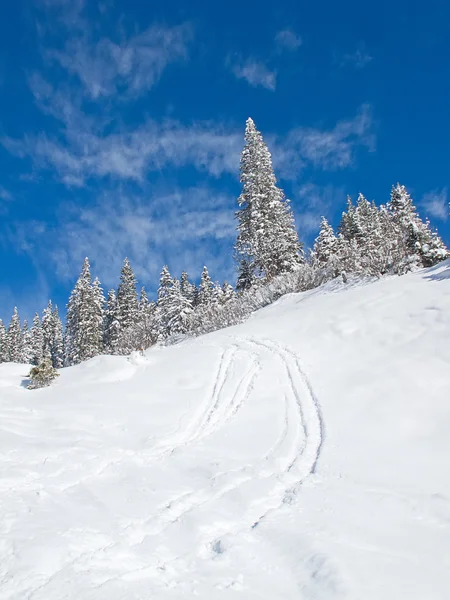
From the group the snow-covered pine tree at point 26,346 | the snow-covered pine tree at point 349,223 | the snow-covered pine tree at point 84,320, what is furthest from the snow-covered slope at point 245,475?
the snow-covered pine tree at point 26,346

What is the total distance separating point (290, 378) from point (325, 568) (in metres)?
5.92

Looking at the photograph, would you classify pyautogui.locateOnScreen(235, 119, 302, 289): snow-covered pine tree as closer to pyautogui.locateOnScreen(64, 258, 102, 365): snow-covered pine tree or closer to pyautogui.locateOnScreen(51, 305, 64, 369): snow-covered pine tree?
pyautogui.locateOnScreen(64, 258, 102, 365): snow-covered pine tree

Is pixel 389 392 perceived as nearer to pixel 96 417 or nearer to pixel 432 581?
pixel 432 581

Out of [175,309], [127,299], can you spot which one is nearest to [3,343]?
[127,299]

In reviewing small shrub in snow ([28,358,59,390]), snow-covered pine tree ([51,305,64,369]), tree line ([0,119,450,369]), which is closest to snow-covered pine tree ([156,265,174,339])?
tree line ([0,119,450,369])

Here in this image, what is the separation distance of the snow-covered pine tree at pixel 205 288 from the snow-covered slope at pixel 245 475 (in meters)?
32.3

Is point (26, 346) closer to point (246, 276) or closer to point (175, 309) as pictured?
point (175, 309)

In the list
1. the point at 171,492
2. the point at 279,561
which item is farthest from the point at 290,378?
the point at 279,561

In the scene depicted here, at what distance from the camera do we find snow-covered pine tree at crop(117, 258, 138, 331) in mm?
41444

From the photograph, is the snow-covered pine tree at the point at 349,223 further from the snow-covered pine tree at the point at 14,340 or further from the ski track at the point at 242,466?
the snow-covered pine tree at the point at 14,340

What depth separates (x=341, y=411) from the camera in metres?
6.86

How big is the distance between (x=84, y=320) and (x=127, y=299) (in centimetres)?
510

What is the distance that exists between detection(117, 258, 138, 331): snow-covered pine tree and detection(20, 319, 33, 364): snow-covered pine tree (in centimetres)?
2203

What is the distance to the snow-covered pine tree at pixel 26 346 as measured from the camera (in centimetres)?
5538
